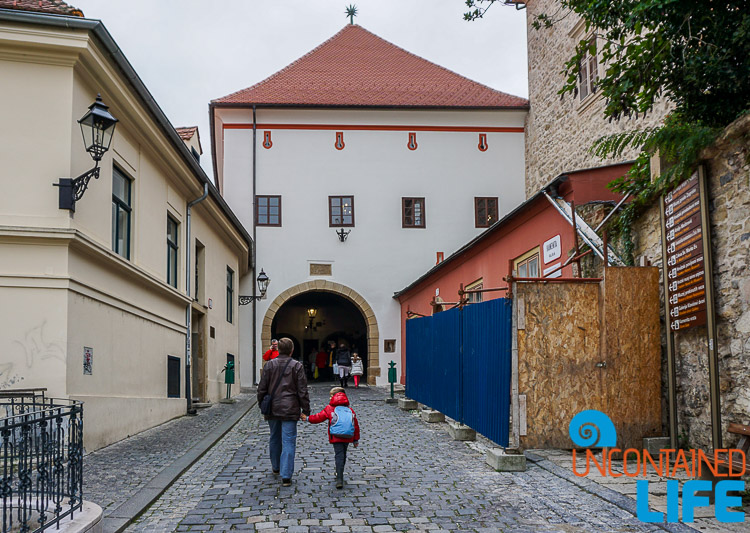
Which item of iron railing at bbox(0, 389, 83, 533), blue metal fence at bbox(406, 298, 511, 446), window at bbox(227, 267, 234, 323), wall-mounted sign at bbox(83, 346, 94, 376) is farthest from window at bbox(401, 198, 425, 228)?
iron railing at bbox(0, 389, 83, 533)

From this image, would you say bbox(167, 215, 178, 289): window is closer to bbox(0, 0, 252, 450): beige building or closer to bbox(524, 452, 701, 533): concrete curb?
bbox(0, 0, 252, 450): beige building

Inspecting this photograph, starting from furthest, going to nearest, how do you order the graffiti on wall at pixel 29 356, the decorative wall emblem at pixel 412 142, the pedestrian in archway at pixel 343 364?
the decorative wall emblem at pixel 412 142, the pedestrian in archway at pixel 343 364, the graffiti on wall at pixel 29 356

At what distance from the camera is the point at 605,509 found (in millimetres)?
6141

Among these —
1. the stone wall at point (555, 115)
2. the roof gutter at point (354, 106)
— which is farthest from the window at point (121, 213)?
the roof gutter at point (354, 106)

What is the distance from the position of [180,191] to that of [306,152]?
10.8 m

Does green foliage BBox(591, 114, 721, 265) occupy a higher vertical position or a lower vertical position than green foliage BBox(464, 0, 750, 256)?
lower

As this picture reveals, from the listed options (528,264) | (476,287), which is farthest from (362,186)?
(528,264)

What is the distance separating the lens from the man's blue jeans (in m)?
7.40

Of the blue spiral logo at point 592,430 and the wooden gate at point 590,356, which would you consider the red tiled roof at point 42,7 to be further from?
the blue spiral logo at point 592,430

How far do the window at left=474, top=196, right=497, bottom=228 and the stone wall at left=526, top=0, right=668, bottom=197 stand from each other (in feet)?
4.35

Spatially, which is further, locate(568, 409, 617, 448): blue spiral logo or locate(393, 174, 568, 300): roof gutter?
locate(393, 174, 568, 300): roof gutter

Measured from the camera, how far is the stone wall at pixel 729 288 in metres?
6.59

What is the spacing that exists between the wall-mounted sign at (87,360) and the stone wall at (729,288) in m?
7.08

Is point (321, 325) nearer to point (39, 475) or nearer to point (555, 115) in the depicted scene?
point (555, 115)
